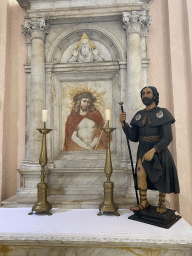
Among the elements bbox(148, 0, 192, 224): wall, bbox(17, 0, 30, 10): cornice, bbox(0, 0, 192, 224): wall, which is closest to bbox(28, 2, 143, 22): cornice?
bbox(17, 0, 30, 10): cornice

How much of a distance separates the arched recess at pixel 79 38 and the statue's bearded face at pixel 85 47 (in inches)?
8.9

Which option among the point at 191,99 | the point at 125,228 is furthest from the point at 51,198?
the point at 191,99

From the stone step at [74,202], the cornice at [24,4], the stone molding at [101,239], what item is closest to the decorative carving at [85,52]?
the cornice at [24,4]

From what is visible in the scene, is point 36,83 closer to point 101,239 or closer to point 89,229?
point 89,229

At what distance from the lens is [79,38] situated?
4352 mm

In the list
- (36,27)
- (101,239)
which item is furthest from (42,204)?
(36,27)

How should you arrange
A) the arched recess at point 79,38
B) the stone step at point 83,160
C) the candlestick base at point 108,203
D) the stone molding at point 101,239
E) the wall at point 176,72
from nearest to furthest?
the stone molding at point 101,239
the candlestick base at point 108,203
the wall at point 176,72
the stone step at point 83,160
the arched recess at point 79,38

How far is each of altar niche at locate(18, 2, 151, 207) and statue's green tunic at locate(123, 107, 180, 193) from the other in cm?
110

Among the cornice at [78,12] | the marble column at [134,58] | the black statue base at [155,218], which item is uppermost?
the cornice at [78,12]

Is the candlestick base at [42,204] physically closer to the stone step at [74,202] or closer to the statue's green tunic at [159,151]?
the stone step at [74,202]

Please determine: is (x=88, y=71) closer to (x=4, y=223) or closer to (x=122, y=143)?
(x=122, y=143)

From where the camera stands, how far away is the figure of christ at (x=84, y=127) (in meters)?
4.15

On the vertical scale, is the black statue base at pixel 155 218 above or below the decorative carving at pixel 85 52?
below

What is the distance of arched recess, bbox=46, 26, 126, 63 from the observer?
4137 millimetres
